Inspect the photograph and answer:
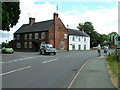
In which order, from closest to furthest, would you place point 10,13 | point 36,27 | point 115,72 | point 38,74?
1. point 38,74
2. point 115,72
3. point 10,13
4. point 36,27

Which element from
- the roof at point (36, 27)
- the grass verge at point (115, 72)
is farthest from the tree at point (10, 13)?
the roof at point (36, 27)

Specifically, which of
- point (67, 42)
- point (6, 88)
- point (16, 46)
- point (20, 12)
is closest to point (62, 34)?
point (67, 42)

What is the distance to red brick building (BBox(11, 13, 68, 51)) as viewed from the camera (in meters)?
51.8

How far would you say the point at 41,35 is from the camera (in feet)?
172

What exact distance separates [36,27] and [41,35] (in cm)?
474

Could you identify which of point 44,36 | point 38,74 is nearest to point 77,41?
point 44,36

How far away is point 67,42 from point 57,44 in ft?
19.0

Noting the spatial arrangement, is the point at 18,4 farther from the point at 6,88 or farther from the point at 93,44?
the point at 93,44

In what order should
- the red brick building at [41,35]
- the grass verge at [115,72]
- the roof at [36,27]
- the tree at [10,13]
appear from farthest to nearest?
the roof at [36,27], the red brick building at [41,35], the tree at [10,13], the grass verge at [115,72]

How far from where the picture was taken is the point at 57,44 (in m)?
53.5

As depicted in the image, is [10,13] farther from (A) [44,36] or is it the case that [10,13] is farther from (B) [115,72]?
(B) [115,72]

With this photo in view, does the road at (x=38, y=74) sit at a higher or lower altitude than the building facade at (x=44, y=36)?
lower

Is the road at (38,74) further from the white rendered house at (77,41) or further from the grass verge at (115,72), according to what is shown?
the white rendered house at (77,41)

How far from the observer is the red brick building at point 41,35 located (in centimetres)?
5181
